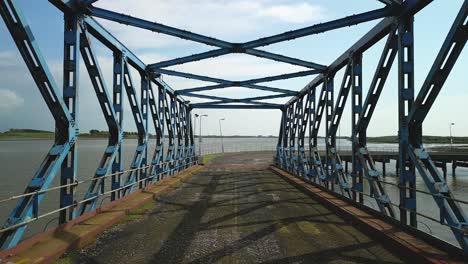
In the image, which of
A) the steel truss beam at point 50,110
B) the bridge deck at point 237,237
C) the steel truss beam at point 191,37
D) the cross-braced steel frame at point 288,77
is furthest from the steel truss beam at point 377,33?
the steel truss beam at point 50,110

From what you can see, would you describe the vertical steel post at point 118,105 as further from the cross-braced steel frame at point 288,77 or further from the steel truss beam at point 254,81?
the steel truss beam at point 254,81

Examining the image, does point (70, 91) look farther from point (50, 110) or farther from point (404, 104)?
point (404, 104)

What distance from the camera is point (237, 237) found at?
7570mm

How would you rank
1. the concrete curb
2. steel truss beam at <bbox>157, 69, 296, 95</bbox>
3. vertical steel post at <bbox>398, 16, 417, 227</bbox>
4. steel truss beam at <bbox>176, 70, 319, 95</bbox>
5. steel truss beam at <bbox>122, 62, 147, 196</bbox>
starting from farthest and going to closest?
steel truss beam at <bbox>157, 69, 296, 95</bbox> < steel truss beam at <bbox>176, 70, 319, 95</bbox> < steel truss beam at <bbox>122, 62, 147, 196</bbox> < vertical steel post at <bbox>398, 16, 417, 227</bbox> < the concrete curb

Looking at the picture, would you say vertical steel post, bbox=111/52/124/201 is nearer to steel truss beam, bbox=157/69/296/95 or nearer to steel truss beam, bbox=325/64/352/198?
steel truss beam, bbox=157/69/296/95

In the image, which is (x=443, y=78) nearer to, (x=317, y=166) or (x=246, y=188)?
(x=317, y=166)

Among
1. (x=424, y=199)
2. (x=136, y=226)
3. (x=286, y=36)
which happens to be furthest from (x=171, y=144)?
(x=424, y=199)

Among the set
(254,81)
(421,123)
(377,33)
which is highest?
(254,81)

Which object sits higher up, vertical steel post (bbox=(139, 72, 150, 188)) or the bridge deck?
vertical steel post (bbox=(139, 72, 150, 188))

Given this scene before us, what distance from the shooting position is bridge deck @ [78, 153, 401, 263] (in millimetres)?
6188

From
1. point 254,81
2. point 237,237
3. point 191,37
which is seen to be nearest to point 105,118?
point 191,37

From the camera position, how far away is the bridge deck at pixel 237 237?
6.19 m

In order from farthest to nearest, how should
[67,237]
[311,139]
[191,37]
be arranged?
[311,139]
[191,37]
[67,237]

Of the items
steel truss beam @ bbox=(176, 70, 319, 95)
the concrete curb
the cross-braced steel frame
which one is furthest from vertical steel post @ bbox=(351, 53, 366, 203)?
the concrete curb
